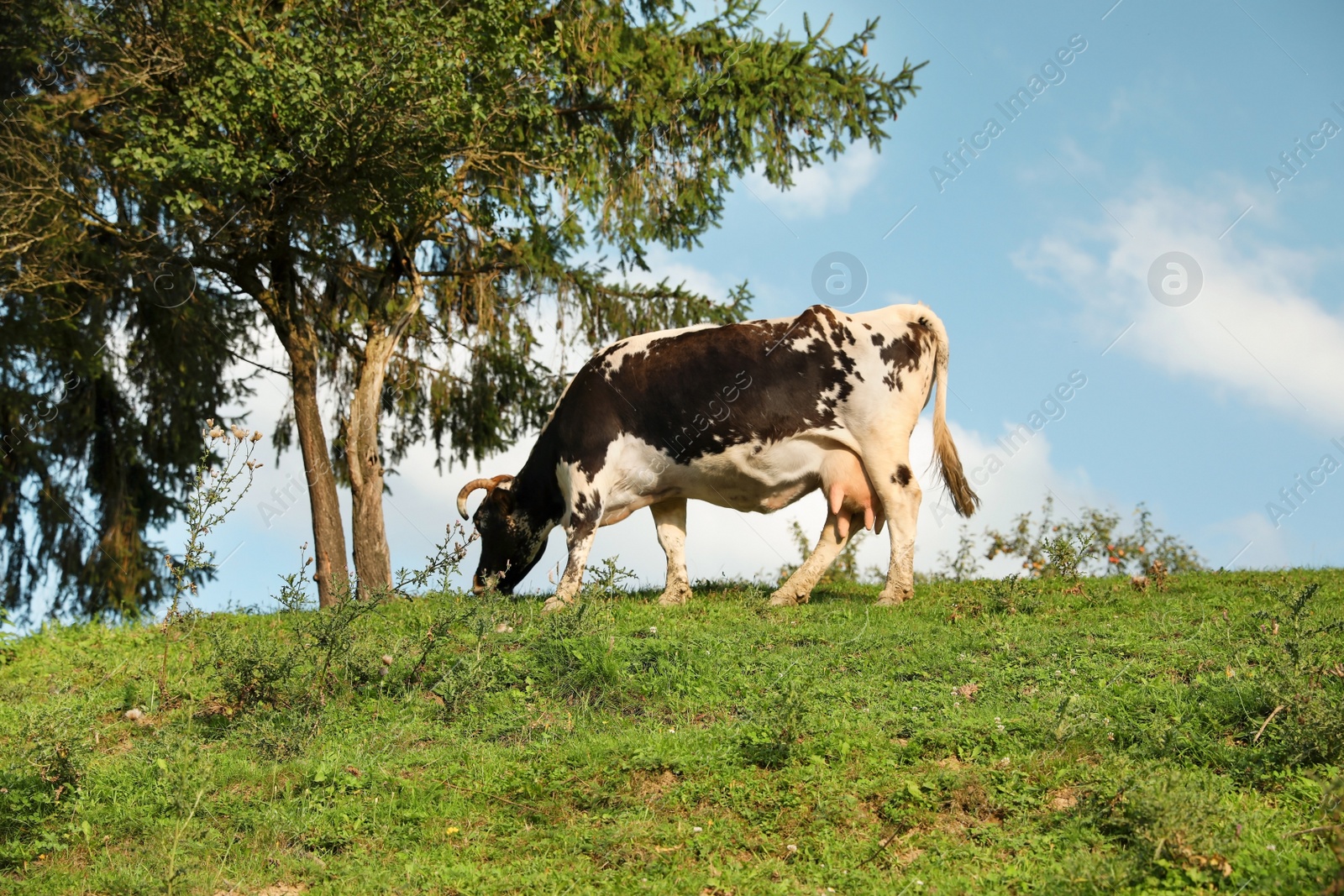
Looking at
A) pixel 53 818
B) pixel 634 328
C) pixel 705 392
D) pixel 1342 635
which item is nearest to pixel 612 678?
pixel 53 818

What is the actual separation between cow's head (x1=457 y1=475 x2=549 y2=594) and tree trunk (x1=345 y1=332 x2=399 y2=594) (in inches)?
129

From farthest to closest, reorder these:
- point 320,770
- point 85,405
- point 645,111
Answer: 1. point 85,405
2. point 645,111
3. point 320,770

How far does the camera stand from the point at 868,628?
361 inches

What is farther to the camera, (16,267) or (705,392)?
(16,267)

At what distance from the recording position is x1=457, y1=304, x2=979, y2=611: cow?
36.6 feet

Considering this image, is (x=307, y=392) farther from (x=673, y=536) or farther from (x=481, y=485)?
(x=673, y=536)

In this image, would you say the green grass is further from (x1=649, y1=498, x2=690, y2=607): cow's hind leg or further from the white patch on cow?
the white patch on cow

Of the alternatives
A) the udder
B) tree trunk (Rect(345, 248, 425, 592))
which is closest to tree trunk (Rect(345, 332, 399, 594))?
tree trunk (Rect(345, 248, 425, 592))

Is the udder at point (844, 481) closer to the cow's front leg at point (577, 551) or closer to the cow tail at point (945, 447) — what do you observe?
the cow tail at point (945, 447)

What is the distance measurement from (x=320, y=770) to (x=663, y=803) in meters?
1.95

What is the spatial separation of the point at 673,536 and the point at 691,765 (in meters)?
5.74

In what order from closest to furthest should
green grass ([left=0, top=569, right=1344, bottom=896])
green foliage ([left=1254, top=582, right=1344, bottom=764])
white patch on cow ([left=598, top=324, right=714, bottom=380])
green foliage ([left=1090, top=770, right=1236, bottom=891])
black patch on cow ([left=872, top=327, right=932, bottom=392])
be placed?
green foliage ([left=1090, top=770, right=1236, bottom=891])
green grass ([left=0, top=569, right=1344, bottom=896])
green foliage ([left=1254, top=582, right=1344, bottom=764])
black patch on cow ([left=872, top=327, right=932, bottom=392])
white patch on cow ([left=598, top=324, right=714, bottom=380])

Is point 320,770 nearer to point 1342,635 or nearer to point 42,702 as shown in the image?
point 42,702

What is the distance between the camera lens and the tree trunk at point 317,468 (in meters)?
15.4
